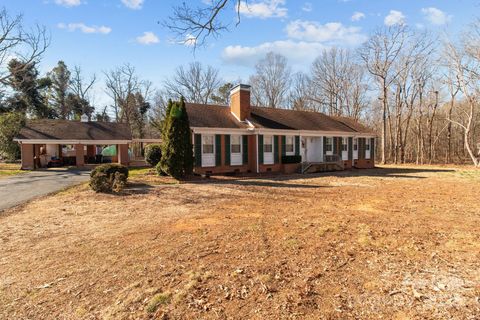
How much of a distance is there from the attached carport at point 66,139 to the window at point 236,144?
11.7 meters

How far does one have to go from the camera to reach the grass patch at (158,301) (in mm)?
2912

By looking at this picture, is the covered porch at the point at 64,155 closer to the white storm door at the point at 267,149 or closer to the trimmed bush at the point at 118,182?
the white storm door at the point at 267,149

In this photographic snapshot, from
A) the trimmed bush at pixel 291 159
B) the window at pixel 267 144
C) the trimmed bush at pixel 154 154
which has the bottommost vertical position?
the trimmed bush at pixel 291 159

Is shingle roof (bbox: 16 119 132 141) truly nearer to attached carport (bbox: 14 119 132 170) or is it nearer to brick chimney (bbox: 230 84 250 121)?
attached carport (bbox: 14 119 132 170)

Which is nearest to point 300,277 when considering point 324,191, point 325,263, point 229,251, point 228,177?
point 325,263

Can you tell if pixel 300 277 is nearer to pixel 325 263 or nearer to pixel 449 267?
pixel 325 263

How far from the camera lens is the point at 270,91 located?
121 feet

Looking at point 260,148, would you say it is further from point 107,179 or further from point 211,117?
point 107,179

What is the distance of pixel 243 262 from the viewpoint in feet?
Answer: 13.3

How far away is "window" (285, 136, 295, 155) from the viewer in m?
18.0

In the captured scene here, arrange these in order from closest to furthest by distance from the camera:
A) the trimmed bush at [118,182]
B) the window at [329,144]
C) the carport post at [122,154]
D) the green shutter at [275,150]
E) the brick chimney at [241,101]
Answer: the trimmed bush at [118,182] → the green shutter at [275,150] → the brick chimney at [241,101] → the window at [329,144] → the carport post at [122,154]

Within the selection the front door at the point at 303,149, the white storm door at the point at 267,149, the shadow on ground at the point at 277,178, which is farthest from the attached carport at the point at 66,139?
the front door at the point at 303,149

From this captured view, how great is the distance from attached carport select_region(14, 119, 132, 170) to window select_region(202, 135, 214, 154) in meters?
11.1

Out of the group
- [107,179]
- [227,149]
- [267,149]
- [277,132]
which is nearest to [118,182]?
[107,179]
